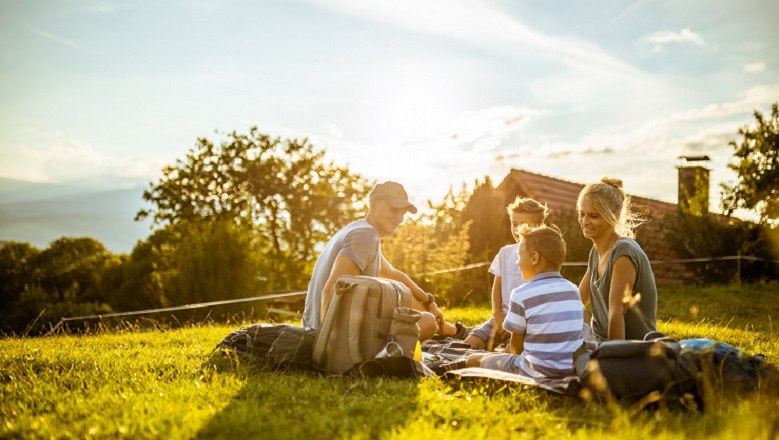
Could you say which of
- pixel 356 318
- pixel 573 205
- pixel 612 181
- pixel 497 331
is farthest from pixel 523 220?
pixel 573 205

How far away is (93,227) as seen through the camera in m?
177

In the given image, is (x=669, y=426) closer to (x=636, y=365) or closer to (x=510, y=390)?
(x=636, y=365)

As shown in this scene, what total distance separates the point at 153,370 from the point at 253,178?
29.0 m

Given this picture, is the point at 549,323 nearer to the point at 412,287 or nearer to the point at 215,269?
the point at 412,287

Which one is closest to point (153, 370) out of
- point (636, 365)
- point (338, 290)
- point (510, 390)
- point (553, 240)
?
point (338, 290)

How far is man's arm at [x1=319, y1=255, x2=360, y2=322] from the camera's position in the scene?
5137 millimetres

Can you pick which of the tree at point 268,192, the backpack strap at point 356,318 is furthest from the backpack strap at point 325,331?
the tree at point 268,192

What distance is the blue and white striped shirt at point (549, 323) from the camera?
14.4ft

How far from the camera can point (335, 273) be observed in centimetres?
521

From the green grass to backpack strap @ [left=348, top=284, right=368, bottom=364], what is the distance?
26cm

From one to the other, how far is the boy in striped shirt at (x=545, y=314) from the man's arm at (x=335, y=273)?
135 centimetres

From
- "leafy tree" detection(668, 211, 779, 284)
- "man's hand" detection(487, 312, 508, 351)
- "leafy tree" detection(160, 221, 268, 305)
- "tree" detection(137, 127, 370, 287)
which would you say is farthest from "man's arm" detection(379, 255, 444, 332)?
"tree" detection(137, 127, 370, 287)

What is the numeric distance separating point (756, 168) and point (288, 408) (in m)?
22.8

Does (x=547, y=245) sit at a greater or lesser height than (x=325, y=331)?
greater
